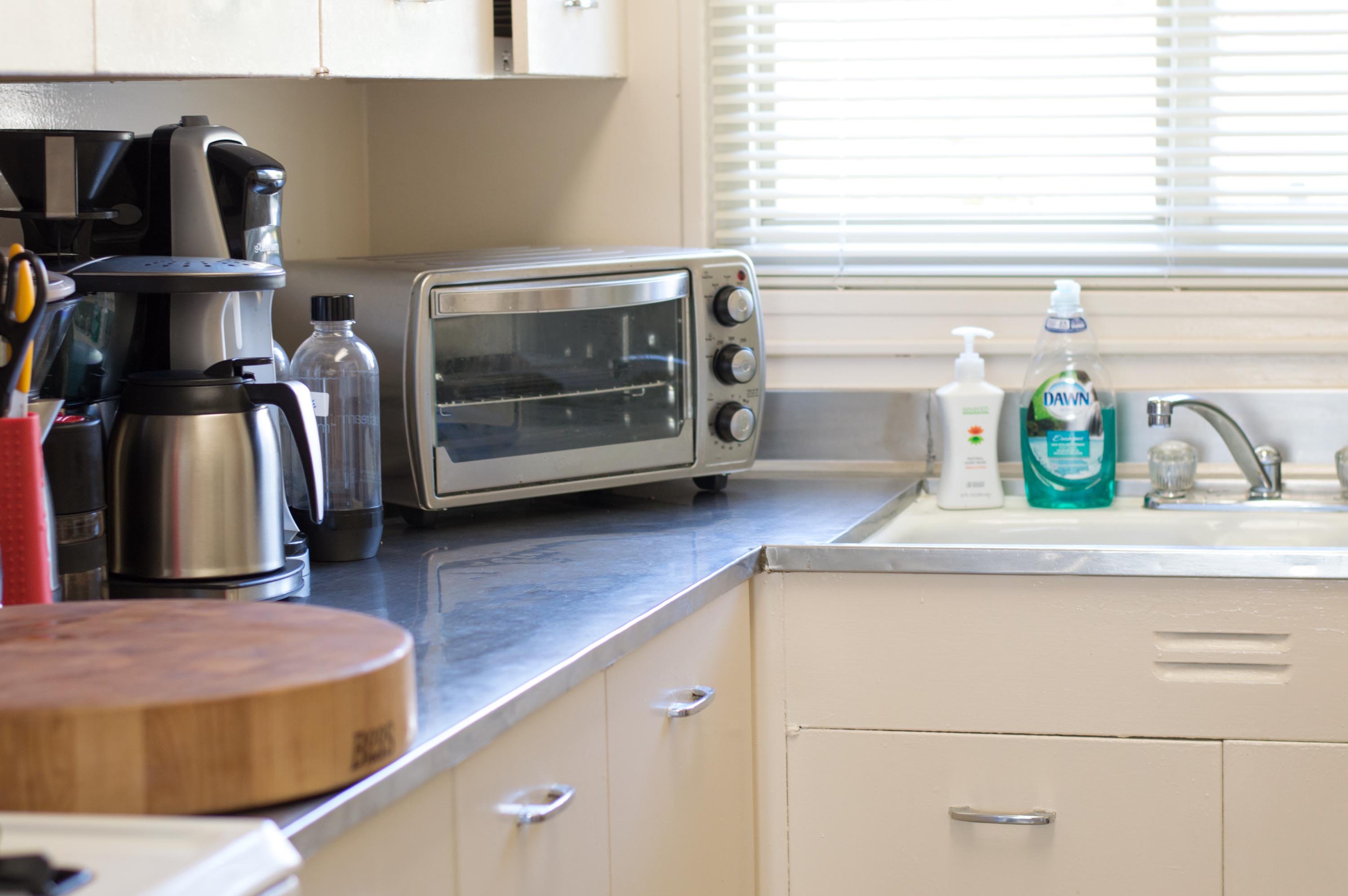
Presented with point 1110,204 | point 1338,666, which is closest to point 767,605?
point 1338,666

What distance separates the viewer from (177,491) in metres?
1.20

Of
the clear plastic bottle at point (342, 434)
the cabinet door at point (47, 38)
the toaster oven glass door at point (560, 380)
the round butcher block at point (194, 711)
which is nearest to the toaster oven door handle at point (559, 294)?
the toaster oven glass door at point (560, 380)

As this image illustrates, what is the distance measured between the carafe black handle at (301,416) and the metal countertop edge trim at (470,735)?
0.26 m

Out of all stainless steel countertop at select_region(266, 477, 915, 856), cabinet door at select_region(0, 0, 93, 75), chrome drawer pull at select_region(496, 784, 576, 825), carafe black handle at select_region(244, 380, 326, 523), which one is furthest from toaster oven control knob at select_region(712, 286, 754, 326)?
cabinet door at select_region(0, 0, 93, 75)

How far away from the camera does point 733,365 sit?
189 cm

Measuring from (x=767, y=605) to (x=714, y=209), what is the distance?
2.66 feet

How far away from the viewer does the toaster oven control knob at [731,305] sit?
188cm

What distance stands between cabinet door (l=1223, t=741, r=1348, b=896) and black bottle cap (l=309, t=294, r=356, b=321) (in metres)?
1.01

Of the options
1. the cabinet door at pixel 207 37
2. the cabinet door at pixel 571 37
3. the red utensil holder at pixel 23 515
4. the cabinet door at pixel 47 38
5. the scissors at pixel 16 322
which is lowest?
the red utensil holder at pixel 23 515

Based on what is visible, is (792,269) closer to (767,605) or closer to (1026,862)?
(767,605)

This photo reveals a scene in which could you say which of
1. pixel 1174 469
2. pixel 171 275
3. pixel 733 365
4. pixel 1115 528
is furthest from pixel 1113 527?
pixel 171 275

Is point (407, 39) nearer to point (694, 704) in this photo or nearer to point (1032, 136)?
point (694, 704)

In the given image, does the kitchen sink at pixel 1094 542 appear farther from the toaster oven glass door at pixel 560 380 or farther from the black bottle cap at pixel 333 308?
the black bottle cap at pixel 333 308

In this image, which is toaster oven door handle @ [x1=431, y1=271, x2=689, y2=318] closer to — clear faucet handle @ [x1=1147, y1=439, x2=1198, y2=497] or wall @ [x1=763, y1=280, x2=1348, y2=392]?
wall @ [x1=763, y1=280, x2=1348, y2=392]
